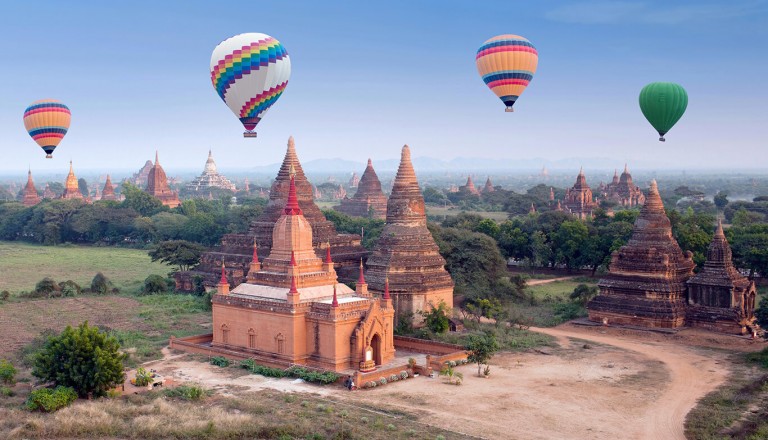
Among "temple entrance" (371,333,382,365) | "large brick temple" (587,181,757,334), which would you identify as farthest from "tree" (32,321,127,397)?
"large brick temple" (587,181,757,334)

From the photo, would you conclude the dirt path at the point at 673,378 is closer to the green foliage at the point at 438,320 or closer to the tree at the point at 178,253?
the green foliage at the point at 438,320

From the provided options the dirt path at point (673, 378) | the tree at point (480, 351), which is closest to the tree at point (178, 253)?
the dirt path at point (673, 378)

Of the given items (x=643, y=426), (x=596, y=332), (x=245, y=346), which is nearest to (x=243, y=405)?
(x=245, y=346)

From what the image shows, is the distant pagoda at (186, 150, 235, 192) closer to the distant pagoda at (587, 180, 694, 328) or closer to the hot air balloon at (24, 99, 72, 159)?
the hot air balloon at (24, 99, 72, 159)

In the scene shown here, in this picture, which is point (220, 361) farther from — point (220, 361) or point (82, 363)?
point (82, 363)

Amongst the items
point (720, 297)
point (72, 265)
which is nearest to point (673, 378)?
point (720, 297)
